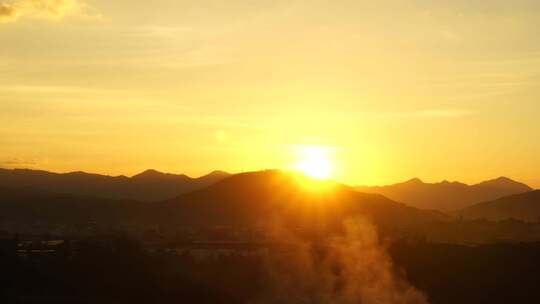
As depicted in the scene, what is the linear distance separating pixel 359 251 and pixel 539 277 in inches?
512

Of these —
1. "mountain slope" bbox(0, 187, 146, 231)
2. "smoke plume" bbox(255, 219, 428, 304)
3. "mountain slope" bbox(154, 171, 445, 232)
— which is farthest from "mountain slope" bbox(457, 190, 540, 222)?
"smoke plume" bbox(255, 219, 428, 304)

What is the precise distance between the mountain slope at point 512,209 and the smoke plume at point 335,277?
10679cm

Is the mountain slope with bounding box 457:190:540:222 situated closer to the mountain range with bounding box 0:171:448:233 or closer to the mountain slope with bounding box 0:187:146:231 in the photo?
the mountain range with bounding box 0:171:448:233

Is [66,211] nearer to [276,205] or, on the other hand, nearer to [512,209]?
[276,205]

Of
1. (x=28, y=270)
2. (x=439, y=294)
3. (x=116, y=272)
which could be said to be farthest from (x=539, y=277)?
(x=28, y=270)

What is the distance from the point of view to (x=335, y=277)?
2090 inches

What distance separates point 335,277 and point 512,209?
4946 inches

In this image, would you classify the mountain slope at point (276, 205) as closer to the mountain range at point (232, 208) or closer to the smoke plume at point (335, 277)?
the mountain range at point (232, 208)

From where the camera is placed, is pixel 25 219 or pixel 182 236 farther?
pixel 25 219

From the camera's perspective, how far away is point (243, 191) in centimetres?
13012

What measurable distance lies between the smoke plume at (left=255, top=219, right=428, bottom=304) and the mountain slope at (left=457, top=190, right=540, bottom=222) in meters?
107

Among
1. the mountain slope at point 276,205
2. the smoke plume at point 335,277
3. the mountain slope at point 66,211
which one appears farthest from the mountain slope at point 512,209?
the smoke plume at point 335,277

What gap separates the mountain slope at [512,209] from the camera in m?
165

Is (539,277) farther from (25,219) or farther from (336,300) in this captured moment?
(25,219)
